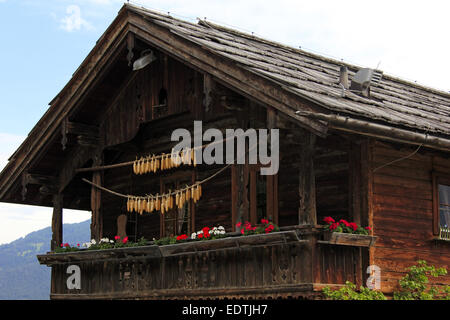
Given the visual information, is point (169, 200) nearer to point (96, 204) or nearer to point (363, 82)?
point (96, 204)

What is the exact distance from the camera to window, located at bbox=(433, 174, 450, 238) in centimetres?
1719

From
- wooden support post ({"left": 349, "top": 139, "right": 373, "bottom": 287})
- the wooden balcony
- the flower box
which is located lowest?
the wooden balcony

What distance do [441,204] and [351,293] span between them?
3.82 m

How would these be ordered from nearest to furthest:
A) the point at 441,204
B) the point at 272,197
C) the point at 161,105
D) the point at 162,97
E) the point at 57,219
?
1. the point at 272,197
2. the point at 441,204
3. the point at 161,105
4. the point at 162,97
5. the point at 57,219

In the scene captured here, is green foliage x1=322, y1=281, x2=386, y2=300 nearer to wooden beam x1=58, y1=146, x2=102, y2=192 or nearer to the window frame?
the window frame

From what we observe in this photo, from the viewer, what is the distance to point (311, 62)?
20.0 m

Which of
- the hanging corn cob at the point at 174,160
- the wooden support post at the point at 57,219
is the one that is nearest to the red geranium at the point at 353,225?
the hanging corn cob at the point at 174,160

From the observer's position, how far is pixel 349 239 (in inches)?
585

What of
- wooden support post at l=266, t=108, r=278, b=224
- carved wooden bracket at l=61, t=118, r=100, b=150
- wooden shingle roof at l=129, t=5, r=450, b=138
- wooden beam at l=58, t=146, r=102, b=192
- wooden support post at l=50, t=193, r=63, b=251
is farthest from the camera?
wooden support post at l=50, t=193, r=63, b=251

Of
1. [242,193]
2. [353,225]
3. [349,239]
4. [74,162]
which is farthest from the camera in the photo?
[74,162]

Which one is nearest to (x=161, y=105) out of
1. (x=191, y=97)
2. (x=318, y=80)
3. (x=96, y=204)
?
(x=191, y=97)

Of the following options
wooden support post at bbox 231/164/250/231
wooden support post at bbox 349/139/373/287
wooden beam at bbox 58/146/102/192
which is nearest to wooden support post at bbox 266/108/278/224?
wooden support post at bbox 231/164/250/231

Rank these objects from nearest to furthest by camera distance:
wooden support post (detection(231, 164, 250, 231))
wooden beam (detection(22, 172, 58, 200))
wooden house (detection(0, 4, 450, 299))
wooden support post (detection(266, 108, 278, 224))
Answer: wooden house (detection(0, 4, 450, 299)) → wooden support post (detection(231, 164, 250, 231)) → wooden support post (detection(266, 108, 278, 224)) → wooden beam (detection(22, 172, 58, 200))

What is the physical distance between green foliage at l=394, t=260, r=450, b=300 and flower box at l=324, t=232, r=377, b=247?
133 cm
